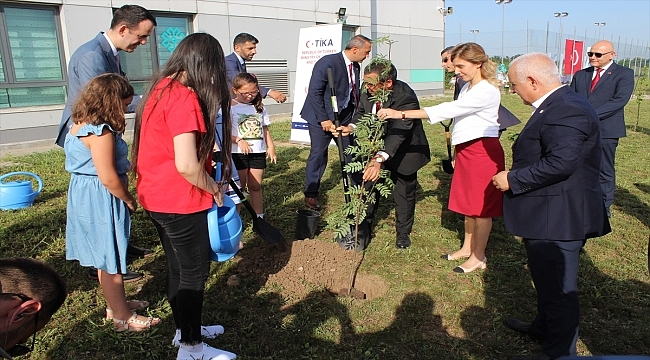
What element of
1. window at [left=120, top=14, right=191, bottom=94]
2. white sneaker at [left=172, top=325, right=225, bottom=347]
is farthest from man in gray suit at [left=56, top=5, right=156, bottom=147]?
window at [left=120, top=14, right=191, bottom=94]

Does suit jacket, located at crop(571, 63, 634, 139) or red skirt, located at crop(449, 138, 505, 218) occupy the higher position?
suit jacket, located at crop(571, 63, 634, 139)

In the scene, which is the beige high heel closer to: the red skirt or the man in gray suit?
the red skirt

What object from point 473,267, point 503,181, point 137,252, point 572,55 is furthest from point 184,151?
point 572,55

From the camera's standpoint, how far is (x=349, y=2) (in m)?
15.9

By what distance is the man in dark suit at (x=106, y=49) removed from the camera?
3373mm

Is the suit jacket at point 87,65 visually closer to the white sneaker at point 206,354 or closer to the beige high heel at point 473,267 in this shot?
the white sneaker at point 206,354

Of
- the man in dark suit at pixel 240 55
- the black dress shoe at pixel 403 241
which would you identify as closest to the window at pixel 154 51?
the man in dark suit at pixel 240 55

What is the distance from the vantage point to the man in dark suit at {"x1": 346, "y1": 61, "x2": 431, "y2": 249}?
12.0 ft

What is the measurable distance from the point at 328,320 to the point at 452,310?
923 millimetres

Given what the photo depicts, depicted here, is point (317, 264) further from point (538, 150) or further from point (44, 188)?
point (44, 188)

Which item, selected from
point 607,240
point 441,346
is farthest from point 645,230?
point 441,346

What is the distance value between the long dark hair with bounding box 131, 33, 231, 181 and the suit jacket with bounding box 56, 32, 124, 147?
4.16 feet

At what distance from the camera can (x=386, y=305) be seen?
3508 millimetres

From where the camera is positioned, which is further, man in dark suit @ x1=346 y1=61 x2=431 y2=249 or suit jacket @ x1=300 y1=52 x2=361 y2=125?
suit jacket @ x1=300 y1=52 x2=361 y2=125
